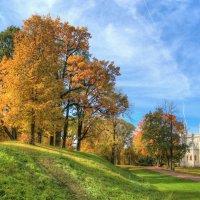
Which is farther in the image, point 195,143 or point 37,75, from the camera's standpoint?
point 195,143

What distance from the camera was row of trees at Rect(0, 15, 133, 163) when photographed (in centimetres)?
2530

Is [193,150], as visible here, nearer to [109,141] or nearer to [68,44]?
[109,141]

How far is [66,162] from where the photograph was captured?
19.3 m

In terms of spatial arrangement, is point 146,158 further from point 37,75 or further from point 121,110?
point 37,75

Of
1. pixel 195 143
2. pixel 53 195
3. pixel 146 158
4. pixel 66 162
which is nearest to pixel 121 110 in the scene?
pixel 66 162

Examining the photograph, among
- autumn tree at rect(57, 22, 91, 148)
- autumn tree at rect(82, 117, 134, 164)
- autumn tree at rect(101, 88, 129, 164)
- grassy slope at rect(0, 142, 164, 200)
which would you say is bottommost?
grassy slope at rect(0, 142, 164, 200)

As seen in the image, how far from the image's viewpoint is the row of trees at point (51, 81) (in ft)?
83.0

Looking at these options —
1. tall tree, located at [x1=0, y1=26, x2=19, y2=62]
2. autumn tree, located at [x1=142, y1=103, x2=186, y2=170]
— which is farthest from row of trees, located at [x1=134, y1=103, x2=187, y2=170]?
tall tree, located at [x1=0, y1=26, x2=19, y2=62]

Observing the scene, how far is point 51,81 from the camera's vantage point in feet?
87.0

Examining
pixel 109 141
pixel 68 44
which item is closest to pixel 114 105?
pixel 68 44

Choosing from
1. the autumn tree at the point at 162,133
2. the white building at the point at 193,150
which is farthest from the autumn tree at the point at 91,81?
the white building at the point at 193,150

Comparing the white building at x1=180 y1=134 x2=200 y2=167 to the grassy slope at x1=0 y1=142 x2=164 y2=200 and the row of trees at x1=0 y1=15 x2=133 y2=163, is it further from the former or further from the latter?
the grassy slope at x1=0 y1=142 x2=164 y2=200

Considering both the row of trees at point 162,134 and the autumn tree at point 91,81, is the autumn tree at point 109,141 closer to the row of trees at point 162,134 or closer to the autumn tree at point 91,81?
the row of trees at point 162,134

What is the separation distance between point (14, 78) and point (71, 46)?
43.3 ft
